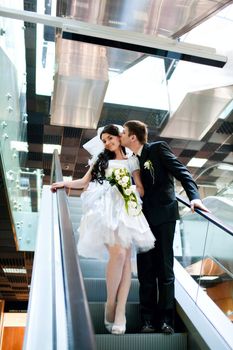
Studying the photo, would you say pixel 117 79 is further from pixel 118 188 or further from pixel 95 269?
pixel 118 188

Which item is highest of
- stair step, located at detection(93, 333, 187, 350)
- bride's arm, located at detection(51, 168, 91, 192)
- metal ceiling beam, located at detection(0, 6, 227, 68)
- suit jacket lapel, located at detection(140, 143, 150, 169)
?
metal ceiling beam, located at detection(0, 6, 227, 68)

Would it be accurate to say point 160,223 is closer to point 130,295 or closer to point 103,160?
point 103,160

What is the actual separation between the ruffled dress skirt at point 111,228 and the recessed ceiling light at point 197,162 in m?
10.1

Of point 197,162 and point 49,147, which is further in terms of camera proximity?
point 197,162

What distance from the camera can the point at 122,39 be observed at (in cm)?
463

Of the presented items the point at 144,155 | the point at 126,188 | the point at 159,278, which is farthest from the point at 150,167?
the point at 159,278

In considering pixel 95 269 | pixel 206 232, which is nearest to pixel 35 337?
pixel 206 232

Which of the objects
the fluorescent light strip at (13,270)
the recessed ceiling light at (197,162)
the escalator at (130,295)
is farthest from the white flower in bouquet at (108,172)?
the fluorescent light strip at (13,270)

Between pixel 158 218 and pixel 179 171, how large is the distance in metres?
0.33

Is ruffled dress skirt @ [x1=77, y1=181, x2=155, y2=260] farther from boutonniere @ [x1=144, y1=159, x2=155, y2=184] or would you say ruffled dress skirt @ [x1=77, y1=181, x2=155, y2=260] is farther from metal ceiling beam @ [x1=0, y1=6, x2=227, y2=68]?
metal ceiling beam @ [x1=0, y1=6, x2=227, y2=68]

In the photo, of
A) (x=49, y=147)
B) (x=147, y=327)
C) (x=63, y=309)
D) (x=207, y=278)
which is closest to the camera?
(x=63, y=309)

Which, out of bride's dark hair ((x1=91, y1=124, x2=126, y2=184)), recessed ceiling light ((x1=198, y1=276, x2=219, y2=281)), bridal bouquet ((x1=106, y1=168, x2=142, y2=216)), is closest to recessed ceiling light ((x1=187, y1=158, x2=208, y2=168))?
recessed ceiling light ((x1=198, y1=276, x2=219, y2=281))

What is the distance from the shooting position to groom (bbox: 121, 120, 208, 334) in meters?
2.60

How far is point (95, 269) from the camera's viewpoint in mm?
3938
